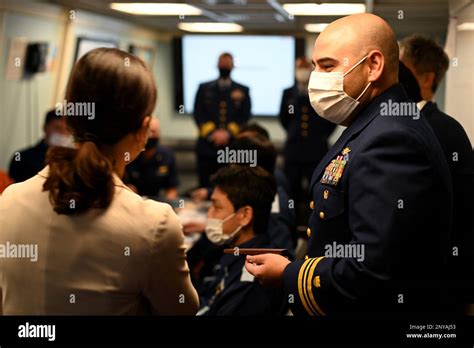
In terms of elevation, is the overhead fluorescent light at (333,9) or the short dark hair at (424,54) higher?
the overhead fluorescent light at (333,9)

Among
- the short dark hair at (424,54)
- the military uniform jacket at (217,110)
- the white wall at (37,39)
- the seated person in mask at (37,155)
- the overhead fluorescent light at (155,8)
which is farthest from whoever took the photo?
the military uniform jacket at (217,110)

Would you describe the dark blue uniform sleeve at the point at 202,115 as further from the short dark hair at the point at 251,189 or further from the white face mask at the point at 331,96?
the white face mask at the point at 331,96

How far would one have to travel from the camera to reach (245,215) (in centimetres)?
207

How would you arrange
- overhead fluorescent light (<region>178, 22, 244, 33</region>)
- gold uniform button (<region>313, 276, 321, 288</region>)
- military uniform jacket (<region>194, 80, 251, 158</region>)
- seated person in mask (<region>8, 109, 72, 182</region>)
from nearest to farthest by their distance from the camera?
gold uniform button (<region>313, 276, 321, 288</region>) → overhead fluorescent light (<region>178, 22, 244, 33</region>) → seated person in mask (<region>8, 109, 72, 182</region>) → military uniform jacket (<region>194, 80, 251, 158</region>)

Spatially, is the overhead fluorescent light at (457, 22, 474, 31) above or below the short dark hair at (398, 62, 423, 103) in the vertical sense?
above

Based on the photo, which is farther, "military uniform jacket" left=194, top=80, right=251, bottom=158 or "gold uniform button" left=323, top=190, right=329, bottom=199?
"military uniform jacket" left=194, top=80, right=251, bottom=158

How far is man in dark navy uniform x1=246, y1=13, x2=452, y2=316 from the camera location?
125cm

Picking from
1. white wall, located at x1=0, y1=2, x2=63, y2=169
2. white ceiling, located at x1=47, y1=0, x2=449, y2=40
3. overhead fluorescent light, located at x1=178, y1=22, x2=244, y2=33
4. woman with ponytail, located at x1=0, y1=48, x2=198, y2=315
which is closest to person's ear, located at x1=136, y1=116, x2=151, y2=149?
woman with ponytail, located at x1=0, y1=48, x2=198, y2=315

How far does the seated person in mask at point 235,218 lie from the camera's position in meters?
2.02

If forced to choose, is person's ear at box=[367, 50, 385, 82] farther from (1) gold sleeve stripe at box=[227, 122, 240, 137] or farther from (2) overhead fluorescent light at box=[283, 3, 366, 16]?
(1) gold sleeve stripe at box=[227, 122, 240, 137]

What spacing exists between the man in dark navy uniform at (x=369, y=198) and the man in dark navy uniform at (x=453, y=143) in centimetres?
39

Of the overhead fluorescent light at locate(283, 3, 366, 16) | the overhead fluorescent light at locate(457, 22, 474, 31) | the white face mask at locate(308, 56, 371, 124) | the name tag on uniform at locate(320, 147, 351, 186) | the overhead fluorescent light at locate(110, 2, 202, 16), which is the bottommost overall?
the name tag on uniform at locate(320, 147, 351, 186)

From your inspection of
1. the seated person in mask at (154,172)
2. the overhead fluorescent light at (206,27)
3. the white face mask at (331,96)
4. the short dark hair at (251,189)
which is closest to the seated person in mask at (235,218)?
the short dark hair at (251,189)

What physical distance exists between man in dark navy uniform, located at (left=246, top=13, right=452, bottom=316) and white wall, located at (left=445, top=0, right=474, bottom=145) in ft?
1.71
